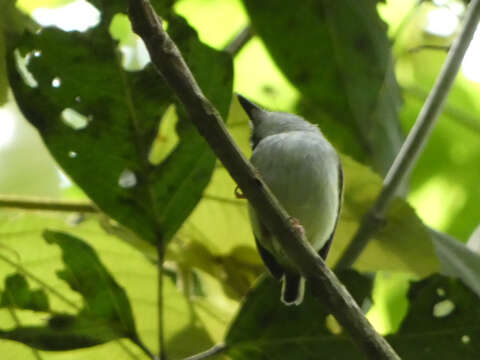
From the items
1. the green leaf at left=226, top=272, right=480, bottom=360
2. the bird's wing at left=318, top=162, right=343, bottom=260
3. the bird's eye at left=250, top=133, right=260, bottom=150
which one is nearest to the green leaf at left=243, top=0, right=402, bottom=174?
the bird's wing at left=318, top=162, right=343, bottom=260

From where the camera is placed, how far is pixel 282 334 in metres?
1.80

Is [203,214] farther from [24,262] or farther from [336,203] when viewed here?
[24,262]

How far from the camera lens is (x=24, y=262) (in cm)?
187

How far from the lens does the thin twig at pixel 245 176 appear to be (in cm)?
131

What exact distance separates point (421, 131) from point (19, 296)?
1.06 m

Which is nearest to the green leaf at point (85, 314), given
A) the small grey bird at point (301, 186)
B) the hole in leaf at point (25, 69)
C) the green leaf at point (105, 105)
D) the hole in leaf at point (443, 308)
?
the green leaf at point (105, 105)

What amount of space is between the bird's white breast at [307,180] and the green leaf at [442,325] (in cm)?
48

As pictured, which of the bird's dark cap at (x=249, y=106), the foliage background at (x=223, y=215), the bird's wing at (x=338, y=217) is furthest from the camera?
the bird's dark cap at (x=249, y=106)

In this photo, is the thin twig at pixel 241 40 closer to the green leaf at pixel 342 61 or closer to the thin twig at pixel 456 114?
the green leaf at pixel 342 61

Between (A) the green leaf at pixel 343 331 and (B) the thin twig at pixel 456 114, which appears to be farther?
(B) the thin twig at pixel 456 114

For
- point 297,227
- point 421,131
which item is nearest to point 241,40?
point 421,131

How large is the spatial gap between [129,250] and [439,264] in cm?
81

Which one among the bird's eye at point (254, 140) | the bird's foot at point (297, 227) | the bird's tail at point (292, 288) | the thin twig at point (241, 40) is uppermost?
the thin twig at point (241, 40)

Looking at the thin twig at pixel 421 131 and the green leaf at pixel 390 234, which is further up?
the thin twig at pixel 421 131
